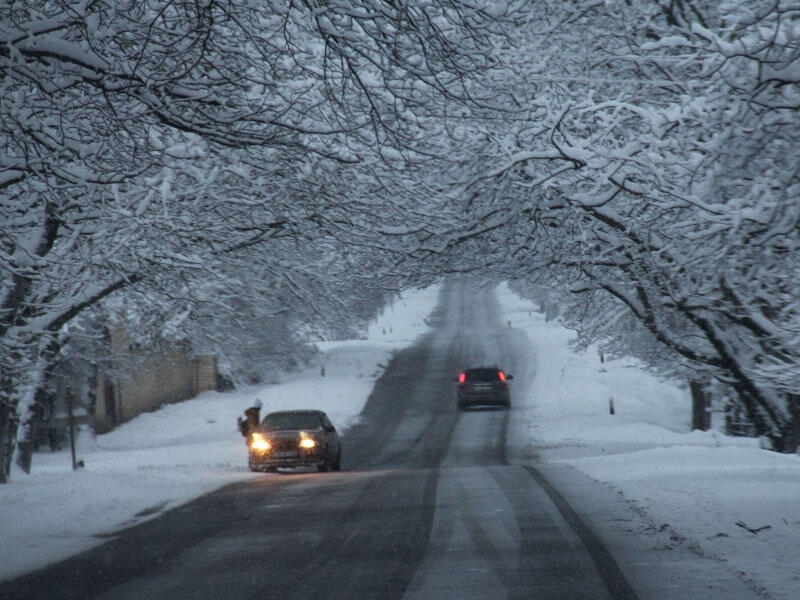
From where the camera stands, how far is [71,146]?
31.1 ft

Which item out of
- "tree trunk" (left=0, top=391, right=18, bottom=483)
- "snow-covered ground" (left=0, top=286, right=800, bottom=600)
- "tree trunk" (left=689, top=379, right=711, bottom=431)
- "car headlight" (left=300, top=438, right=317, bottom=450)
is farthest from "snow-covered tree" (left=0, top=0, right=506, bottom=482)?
"tree trunk" (left=689, top=379, right=711, bottom=431)

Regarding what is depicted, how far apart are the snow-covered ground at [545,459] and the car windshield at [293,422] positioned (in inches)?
53.7

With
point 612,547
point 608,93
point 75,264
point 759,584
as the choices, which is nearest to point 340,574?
point 612,547

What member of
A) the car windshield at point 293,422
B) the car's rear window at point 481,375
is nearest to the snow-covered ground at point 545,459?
the car windshield at point 293,422

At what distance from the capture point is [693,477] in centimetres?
1423

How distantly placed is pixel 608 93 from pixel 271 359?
101ft

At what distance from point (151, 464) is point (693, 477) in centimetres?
1657

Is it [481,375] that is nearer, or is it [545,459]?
[545,459]

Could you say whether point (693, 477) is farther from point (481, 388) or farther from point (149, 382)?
point (149, 382)

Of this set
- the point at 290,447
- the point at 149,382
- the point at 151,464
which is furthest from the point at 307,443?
the point at 149,382

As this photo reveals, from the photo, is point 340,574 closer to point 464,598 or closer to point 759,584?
point 464,598

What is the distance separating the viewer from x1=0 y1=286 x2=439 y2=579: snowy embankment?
1230cm

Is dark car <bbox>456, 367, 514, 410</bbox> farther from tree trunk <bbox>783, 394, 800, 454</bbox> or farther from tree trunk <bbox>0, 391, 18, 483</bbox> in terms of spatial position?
tree trunk <bbox>0, 391, 18, 483</bbox>

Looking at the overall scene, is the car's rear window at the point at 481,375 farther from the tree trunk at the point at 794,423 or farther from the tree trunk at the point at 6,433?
the tree trunk at the point at 6,433
